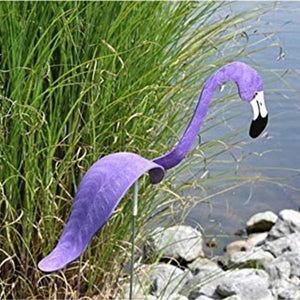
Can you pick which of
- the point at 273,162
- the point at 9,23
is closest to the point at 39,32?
the point at 9,23

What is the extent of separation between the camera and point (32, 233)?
1.98 m

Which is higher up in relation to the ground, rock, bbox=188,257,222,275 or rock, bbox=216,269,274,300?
rock, bbox=216,269,274,300

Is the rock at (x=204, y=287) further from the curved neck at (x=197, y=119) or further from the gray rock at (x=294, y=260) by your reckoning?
the curved neck at (x=197, y=119)

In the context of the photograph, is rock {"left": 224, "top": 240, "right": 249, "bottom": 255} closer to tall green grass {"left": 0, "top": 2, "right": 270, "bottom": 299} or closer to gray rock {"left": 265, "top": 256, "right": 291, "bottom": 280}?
gray rock {"left": 265, "top": 256, "right": 291, "bottom": 280}

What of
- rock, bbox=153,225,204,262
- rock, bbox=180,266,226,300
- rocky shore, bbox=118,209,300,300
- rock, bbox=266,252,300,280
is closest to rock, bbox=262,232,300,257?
rocky shore, bbox=118,209,300,300

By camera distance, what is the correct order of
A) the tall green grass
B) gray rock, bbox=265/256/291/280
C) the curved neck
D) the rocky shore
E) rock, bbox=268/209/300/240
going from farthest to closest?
1. rock, bbox=268/209/300/240
2. gray rock, bbox=265/256/291/280
3. the rocky shore
4. the tall green grass
5. the curved neck

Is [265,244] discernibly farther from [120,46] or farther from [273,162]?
[120,46]

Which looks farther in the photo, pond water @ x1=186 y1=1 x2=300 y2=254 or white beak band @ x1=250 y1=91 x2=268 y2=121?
pond water @ x1=186 y1=1 x2=300 y2=254

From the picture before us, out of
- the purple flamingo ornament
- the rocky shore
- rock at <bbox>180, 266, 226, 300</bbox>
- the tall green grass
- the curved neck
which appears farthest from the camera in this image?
rock at <bbox>180, 266, 226, 300</bbox>

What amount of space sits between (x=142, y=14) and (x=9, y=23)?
33 centimetres

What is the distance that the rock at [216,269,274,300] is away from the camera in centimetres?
239

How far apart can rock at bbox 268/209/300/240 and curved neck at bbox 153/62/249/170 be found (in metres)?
2.13

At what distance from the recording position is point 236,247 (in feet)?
10.7

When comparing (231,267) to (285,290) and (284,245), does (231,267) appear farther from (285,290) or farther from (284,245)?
(285,290)
